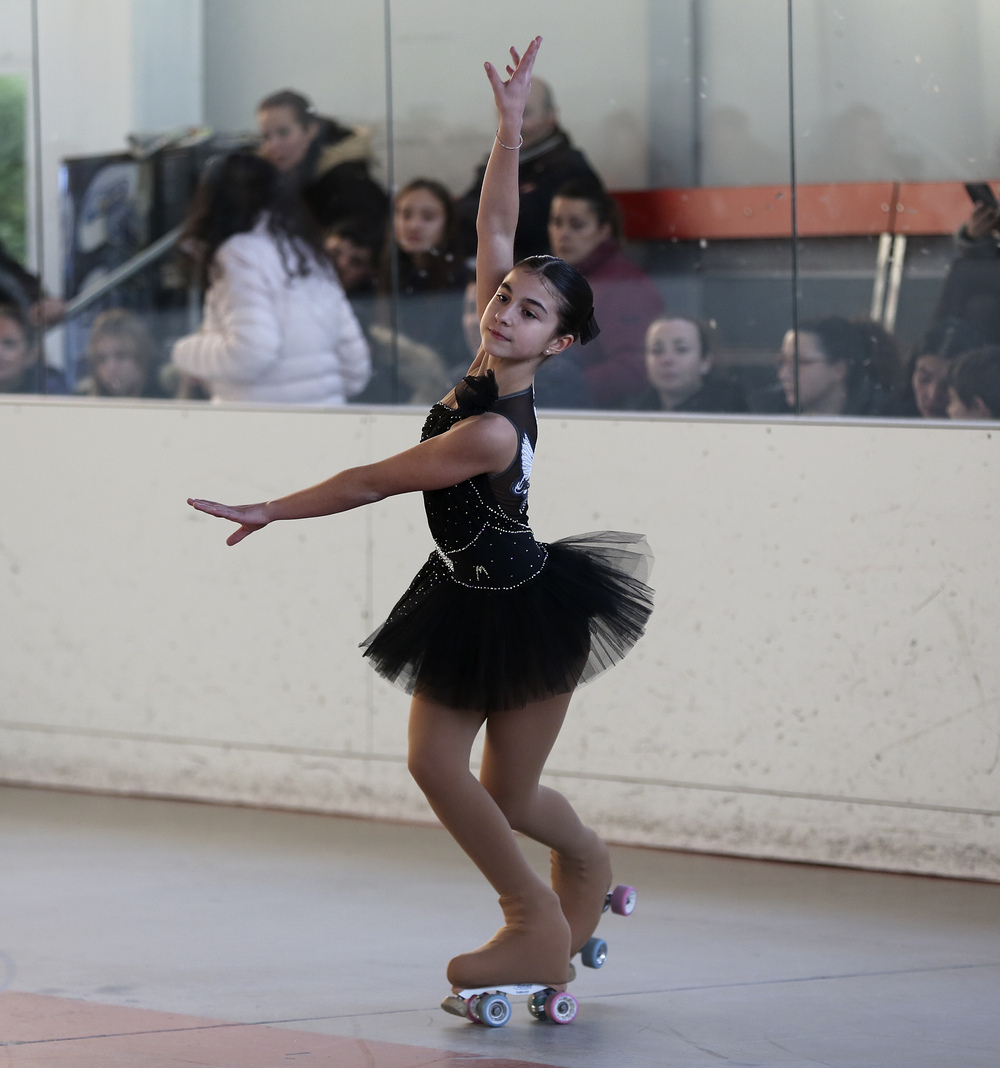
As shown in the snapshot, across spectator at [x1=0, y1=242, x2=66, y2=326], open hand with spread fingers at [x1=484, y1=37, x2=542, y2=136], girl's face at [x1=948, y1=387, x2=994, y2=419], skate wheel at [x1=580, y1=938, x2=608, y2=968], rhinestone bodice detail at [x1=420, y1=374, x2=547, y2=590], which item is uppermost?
open hand with spread fingers at [x1=484, y1=37, x2=542, y2=136]

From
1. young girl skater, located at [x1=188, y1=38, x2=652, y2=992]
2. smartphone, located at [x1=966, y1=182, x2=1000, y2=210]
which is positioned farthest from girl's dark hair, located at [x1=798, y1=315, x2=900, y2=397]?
young girl skater, located at [x1=188, y1=38, x2=652, y2=992]

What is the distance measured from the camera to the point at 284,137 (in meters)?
4.81

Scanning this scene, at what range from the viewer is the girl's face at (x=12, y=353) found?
197 inches

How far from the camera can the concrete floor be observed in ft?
8.93

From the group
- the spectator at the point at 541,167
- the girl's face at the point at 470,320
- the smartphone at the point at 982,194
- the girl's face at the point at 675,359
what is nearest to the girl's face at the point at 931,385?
the smartphone at the point at 982,194

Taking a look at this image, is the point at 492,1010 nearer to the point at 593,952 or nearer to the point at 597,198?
the point at 593,952

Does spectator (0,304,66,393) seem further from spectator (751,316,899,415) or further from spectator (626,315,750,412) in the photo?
spectator (751,316,899,415)

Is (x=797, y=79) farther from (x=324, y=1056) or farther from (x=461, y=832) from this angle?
(x=324, y=1056)

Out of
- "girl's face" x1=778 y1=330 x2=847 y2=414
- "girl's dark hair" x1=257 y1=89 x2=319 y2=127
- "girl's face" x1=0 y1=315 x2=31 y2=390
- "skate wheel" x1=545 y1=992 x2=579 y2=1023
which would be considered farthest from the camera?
"girl's face" x1=0 y1=315 x2=31 y2=390

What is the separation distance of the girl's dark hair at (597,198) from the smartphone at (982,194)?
0.92m

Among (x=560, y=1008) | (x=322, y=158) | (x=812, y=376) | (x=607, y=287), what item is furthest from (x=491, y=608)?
(x=322, y=158)

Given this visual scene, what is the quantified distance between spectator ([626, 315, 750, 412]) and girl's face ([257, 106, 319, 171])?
1.24m

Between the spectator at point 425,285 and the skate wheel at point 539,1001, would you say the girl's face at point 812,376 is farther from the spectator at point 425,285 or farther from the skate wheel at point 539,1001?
the skate wheel at point 539,1001

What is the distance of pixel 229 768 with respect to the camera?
460cm
